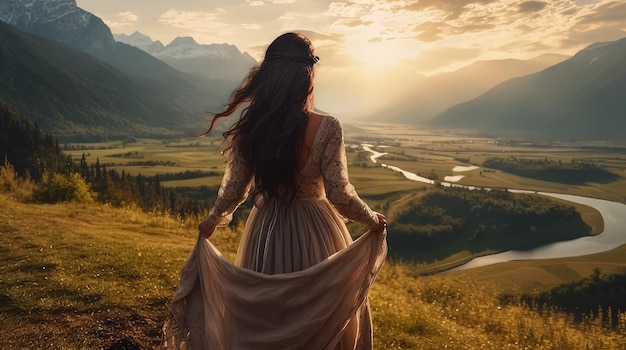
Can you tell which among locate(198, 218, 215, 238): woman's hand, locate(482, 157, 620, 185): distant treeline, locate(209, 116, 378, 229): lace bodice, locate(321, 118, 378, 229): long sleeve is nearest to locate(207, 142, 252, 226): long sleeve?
locate(209, 116, 378, 229): lace bodice

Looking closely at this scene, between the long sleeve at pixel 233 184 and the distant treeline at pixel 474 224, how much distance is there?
81.1 metres

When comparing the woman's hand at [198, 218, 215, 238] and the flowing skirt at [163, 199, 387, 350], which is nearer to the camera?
the flowing skirt at [163, 199, 387, 350]

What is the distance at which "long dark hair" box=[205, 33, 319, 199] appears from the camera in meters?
3.62

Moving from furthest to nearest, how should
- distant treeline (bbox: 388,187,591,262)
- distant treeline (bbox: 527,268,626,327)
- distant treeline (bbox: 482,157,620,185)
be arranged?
distant treeline (bbox: 482,157,620,185) → distant treeline (bbox: 388,187,591,262) → distant treeline (bbox: 527,268,626,327)

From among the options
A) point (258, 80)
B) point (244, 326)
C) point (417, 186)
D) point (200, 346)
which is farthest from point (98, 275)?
point (417, 186)

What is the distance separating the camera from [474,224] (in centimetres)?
9994

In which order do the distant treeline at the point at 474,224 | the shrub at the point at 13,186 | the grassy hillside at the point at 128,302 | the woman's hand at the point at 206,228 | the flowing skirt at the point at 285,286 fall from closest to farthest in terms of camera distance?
1. the flowing skirt at the point at 285,286
2. the woman's hand at the point at 206,228
3. the grassy hillside at the point at 128,302
4. the shrub at the point at 13,186
5. the distant treeline at the point at 474,224

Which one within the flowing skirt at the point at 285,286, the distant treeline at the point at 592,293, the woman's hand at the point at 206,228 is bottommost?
the distant treeline at the point at 592,293

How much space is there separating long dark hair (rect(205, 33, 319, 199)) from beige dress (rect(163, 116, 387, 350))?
0.59 feet

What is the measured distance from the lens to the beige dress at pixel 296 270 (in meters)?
3.72

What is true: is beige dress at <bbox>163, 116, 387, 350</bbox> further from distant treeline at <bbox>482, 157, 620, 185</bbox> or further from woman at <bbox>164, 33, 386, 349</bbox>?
distant treeline at <bbox>482, 157, 620, 185</bbox>

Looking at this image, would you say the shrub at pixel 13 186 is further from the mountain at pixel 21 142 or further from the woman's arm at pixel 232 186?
the mountain at pixel 21 142

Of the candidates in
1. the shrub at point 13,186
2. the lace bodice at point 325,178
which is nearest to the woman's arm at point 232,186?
the lace bodice at point 325,178

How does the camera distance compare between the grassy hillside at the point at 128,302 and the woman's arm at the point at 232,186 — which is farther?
the grassy hillside at the point at 128,302
